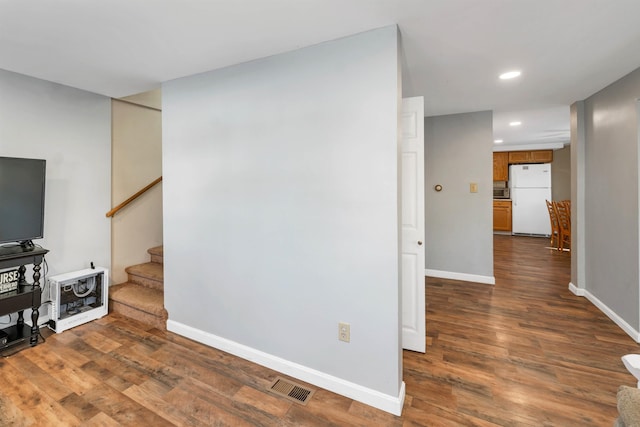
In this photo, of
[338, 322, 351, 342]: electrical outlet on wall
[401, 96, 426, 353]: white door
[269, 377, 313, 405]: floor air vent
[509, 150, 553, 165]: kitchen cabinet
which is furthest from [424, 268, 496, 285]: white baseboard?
[509, 150, 553, 165]: kitchen cabinet

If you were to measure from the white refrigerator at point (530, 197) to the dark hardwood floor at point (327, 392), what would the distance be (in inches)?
204

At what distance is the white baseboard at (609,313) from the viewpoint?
101 inches

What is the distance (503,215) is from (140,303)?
27.1 ft

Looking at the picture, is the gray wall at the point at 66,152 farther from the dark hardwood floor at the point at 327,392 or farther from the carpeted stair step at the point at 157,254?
the dark hardwood floor at the point at 327,392

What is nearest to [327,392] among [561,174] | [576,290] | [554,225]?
[576,290]

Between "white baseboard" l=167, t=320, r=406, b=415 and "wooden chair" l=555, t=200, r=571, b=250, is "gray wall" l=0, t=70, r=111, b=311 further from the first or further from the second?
"wooden chair" l=555, t=200, r=571, b=250

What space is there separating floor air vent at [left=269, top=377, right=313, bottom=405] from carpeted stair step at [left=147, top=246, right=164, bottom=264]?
2321mm

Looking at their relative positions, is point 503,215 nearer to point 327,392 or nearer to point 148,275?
point 327,392

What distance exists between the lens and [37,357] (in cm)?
233

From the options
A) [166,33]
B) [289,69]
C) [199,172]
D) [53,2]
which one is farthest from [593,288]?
[53,2]

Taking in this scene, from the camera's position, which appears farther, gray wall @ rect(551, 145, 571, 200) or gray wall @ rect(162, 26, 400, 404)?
gray wall @ rect(551, 145, 571, 200)

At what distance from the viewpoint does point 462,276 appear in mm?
4160

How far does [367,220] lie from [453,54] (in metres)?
1.46

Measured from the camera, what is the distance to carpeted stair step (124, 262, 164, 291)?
3223mm
